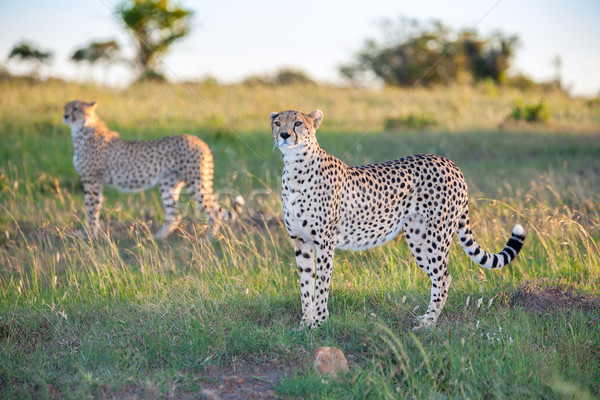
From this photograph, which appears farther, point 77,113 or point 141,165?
point 77,113

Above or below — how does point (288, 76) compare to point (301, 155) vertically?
above

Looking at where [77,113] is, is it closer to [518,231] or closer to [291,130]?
[291,130]

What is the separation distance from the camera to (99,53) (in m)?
23.3

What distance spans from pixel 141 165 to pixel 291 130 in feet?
12.3

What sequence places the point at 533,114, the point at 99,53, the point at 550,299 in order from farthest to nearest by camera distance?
the point at 99,53, the point at 533,114, the point at 550,299

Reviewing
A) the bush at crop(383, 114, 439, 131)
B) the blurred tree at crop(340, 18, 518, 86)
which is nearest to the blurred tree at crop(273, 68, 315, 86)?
the blurred tree at crop(340, 18, 518, 86)

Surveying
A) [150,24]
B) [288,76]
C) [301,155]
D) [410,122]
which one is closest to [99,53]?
[150,24]

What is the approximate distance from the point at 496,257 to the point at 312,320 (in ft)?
4.74

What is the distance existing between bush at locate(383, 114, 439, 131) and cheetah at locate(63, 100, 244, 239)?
6125 mm

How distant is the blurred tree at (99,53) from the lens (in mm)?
23281

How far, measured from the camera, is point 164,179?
738 cm

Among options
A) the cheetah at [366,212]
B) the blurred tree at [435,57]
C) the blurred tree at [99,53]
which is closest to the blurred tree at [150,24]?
the blurred tree at [99,53]

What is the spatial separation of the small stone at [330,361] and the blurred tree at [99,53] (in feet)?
71.1

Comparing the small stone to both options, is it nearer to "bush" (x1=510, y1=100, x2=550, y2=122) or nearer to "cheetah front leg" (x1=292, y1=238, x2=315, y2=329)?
"cheetah front leg" (x1=292, y1=238, x2=315, y2=329)
